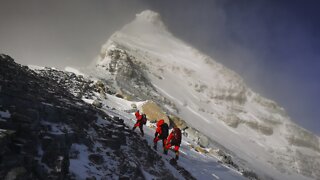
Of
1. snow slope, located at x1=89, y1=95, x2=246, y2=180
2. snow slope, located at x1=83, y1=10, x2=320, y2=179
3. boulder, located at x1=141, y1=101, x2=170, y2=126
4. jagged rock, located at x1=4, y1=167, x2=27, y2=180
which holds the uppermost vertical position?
snow slope, located at x1=83, y1=10, x2=320, y2=179

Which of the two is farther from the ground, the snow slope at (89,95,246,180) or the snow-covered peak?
the snow-covered peak

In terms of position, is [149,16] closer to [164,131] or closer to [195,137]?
[195,137]

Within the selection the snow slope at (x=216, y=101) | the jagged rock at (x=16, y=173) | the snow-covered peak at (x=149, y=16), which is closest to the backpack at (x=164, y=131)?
the jagged rock at (x=16, y=173)

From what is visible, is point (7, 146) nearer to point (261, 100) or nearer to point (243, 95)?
point (243, 95)

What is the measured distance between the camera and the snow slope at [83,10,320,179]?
179 ft

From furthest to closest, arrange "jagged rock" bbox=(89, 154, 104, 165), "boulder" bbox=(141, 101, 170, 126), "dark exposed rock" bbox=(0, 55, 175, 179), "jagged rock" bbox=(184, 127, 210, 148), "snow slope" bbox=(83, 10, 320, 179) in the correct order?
"snow slope" bbox=(83, 10, 320, 179) < "jagged rock" bbox=(184, 127, 210, 148) < "boulder" bbox=(141, 101, 170, 126) < "jagged rock" bbox=(89, 154, 104, 165) < "dark exposed rock" bbox=(0, 55, 175, 179)

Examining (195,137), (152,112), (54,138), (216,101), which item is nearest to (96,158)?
(54,138)

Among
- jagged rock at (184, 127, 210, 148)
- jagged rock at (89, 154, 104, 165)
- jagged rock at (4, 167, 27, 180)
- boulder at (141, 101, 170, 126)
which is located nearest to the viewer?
jagged rock at (4, 167, 27, 180)

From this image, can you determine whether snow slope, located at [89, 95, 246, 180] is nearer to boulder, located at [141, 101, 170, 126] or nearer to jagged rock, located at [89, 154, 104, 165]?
boulder, located at [141, 101, 170, 126]

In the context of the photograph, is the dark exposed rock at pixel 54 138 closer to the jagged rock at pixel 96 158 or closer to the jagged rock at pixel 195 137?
the jagged rock at pixel 96 158

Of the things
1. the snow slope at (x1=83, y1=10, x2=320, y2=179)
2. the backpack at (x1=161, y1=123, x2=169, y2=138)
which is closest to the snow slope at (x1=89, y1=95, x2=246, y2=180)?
the backpack at (x1=161, y1=123, x2=169, y2=138)

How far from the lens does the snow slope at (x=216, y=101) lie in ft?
179

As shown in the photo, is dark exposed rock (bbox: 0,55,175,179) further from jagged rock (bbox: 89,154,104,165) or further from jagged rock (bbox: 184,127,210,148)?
jagged rock (bbox: 184,127,210,148)

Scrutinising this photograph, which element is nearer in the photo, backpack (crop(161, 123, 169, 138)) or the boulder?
backpack (crop(161, 123, 169, 138))
